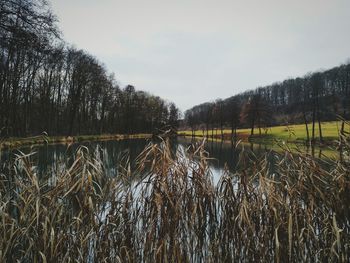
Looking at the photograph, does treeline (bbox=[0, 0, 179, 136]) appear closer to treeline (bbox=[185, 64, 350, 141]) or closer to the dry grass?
the dry grass

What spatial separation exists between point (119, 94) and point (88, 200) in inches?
2315

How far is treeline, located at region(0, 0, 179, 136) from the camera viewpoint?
40.3ft

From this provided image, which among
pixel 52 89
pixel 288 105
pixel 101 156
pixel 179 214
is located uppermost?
pixel 288 105

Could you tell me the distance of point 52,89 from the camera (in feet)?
142

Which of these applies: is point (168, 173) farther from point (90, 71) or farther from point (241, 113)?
point (241, 113)

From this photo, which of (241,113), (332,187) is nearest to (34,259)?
(332,187)

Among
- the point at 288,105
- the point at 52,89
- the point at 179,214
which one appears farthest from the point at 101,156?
the point at 288,105

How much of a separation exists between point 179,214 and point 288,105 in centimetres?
13033

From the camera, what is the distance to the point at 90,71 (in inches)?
1777

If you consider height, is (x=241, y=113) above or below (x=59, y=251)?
above

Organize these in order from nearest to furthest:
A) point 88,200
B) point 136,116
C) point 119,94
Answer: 1. point 88,200
2. point 119,94
3. point 136,116

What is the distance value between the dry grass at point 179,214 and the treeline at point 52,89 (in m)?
3.45

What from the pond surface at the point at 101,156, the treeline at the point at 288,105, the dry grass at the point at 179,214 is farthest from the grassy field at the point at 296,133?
the treeline at the point at 288,105

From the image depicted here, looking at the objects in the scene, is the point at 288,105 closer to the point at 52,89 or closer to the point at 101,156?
the point at 52,89
